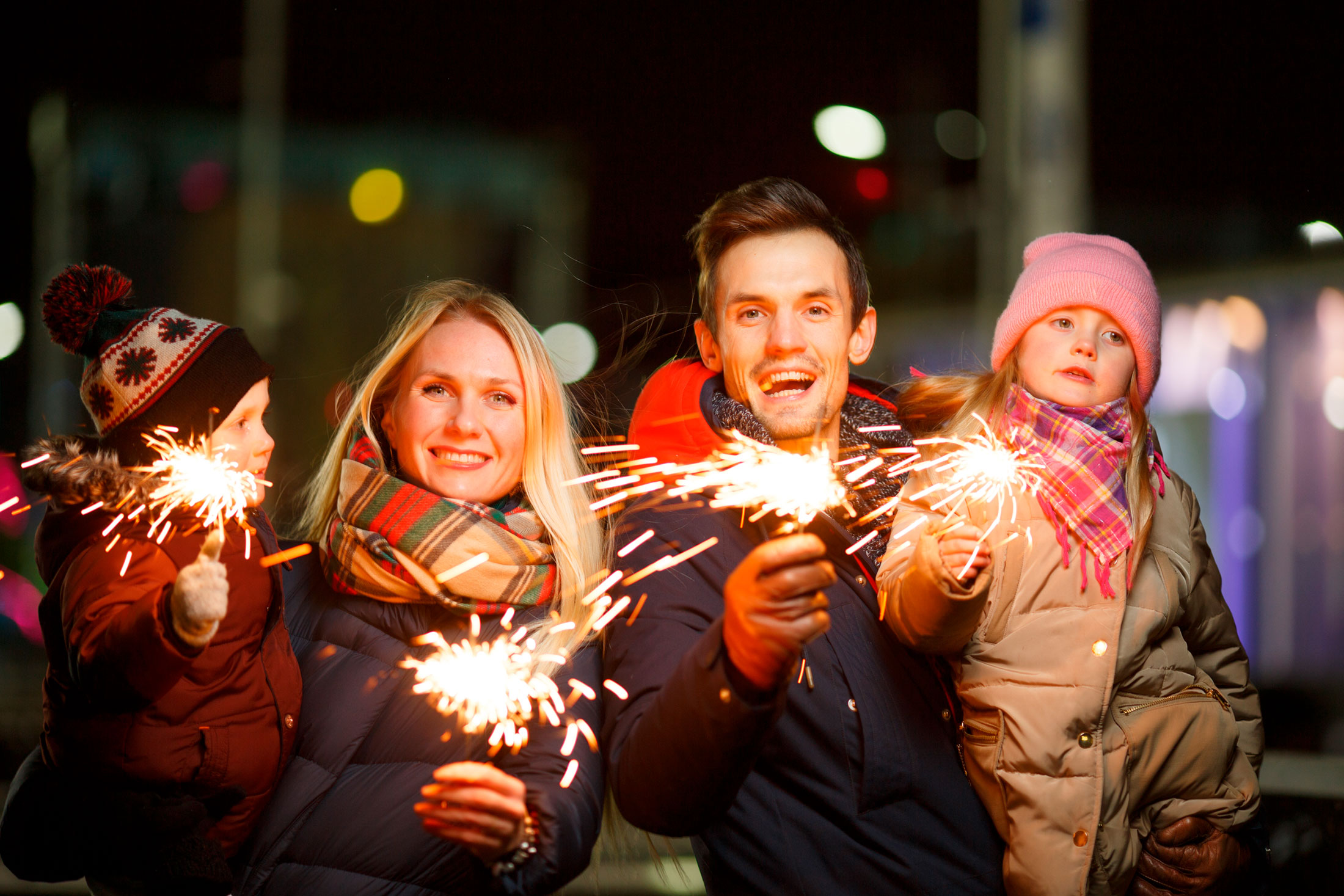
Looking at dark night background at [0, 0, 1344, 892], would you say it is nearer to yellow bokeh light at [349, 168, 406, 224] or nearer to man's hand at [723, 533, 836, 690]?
yellow bokeh light at [349, 168, 406, 224]

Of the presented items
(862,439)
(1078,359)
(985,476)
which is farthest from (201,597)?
(1078,359)

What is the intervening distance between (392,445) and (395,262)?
7207 mm

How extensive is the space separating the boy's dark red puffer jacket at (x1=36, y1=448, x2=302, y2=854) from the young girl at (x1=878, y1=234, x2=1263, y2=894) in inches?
58.9

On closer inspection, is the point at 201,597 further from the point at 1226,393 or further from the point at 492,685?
the point at 1226,393

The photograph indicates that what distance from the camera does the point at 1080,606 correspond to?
7.18 feet

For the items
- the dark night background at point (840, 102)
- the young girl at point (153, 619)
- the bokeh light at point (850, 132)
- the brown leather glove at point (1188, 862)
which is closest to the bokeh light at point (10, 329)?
the dark night background at point (840, 102)

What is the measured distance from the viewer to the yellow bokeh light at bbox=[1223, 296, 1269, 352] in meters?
6.62

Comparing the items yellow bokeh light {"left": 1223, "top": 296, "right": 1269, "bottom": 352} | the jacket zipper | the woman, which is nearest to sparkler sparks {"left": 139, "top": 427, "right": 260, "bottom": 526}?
the woman

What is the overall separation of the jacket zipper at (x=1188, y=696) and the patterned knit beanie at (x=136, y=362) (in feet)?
7.47

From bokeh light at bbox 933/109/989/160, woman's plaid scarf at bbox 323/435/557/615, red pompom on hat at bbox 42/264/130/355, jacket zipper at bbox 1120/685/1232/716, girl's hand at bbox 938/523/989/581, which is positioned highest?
bokeh light at bbox 933/109/989/160

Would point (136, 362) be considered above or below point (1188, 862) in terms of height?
above

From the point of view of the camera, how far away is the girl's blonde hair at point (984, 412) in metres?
2.39

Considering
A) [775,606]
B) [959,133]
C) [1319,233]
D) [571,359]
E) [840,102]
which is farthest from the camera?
[959,133]

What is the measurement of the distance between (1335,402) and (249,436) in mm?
6982
